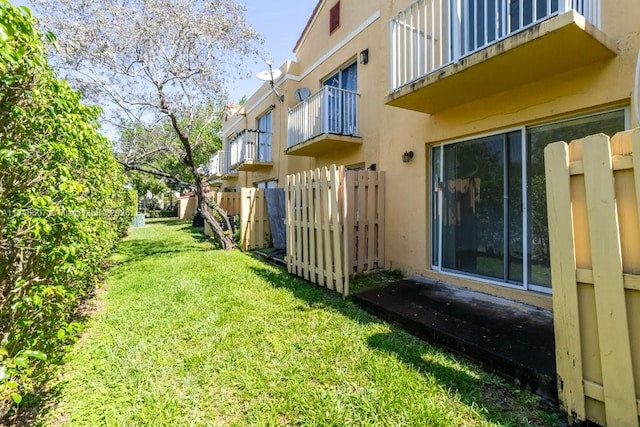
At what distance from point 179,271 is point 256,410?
203 inches

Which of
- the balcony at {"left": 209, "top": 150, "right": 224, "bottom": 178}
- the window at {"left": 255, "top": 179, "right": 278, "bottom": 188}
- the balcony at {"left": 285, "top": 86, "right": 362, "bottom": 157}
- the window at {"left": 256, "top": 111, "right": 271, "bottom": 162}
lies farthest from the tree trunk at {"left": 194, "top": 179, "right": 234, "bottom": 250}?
the balcony at {"left": 209, "top": 150, "right": 224, "bottom": 178}

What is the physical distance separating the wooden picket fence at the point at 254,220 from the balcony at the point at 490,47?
5.61 metres

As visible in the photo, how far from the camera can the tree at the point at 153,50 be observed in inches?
314

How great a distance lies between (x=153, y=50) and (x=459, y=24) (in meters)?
7.80

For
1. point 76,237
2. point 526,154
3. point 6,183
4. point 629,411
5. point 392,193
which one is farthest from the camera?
point 392,193

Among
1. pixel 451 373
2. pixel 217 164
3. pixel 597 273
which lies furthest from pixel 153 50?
pixel 217 164

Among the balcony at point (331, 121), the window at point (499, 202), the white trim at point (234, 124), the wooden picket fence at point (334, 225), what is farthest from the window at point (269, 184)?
the window at point (499, 202)

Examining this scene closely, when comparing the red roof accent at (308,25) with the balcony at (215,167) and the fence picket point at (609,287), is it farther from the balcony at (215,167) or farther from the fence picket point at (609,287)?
the fence picket point at (609,287)

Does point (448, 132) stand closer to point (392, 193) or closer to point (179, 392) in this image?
point (392, 193)

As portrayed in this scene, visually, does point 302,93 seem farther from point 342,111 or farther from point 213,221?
point 213,221

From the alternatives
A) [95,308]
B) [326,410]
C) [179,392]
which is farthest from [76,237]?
[95,308]

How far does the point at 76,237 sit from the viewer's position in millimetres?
2664

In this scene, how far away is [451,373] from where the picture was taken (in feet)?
9.40

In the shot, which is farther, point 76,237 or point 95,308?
point 95,308
